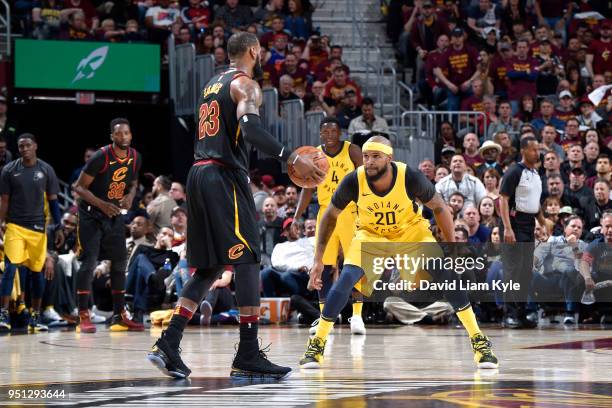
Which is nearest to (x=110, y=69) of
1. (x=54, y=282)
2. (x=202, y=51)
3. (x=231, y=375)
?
(x=202, y=51)

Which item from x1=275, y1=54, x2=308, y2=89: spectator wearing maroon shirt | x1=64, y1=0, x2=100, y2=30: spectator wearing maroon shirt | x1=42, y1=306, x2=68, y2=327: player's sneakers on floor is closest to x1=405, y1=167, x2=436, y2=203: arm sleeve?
x1=42, y1=306, x2=68, y2=327: player's sneakers on floor

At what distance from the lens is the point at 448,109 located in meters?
20.4

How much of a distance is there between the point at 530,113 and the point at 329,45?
4.27 m

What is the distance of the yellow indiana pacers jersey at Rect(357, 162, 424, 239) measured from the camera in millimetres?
9688

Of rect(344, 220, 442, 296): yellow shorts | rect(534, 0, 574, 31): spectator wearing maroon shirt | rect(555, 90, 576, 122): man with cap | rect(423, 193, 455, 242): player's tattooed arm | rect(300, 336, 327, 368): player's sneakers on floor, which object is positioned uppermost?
rect(534, 0, 574, 31): spectator wearing maroon shirt

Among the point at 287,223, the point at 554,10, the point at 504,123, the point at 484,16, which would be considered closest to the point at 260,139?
the point at 287,223

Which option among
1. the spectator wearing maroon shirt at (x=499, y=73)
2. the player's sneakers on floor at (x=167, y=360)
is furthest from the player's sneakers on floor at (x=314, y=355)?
the spectator wearing maroon shirt at (x=499, y=73)

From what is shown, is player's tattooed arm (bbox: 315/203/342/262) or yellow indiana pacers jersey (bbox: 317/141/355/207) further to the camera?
yellow indiana pacers jersey (bbox: 317/141/355/207)

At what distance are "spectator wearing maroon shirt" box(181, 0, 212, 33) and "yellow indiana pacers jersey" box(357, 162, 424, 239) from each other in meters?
12.1

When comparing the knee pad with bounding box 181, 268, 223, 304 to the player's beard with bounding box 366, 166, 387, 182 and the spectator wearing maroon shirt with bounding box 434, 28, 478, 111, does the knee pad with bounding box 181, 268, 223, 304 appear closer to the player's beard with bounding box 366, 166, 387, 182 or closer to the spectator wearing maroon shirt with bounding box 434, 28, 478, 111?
the player's beard with bounding box 366, 166, 387, 182

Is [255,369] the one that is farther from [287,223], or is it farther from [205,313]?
[287,223]

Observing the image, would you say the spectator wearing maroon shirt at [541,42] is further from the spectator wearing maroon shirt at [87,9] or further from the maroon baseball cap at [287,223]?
the spectator wearing maroon shirt at [87,9]

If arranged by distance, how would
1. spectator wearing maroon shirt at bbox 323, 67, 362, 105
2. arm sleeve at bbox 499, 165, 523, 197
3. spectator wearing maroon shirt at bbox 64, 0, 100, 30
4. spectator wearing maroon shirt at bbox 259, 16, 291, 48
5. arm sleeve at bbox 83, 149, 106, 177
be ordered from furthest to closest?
spectator wearing maroon shirt at bbox 259, 16, 291, 48 → spectator wearing maroon shirt at bbox 64, 0, 100, 30 → spectator wearing maroon shirt at bbox 323, 67, 362, 105 → arm sleeve at bbox 499, 165, 523, 197 → arm sleeve at bbox 83, 149, 106, 177

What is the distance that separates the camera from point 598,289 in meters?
14.9
